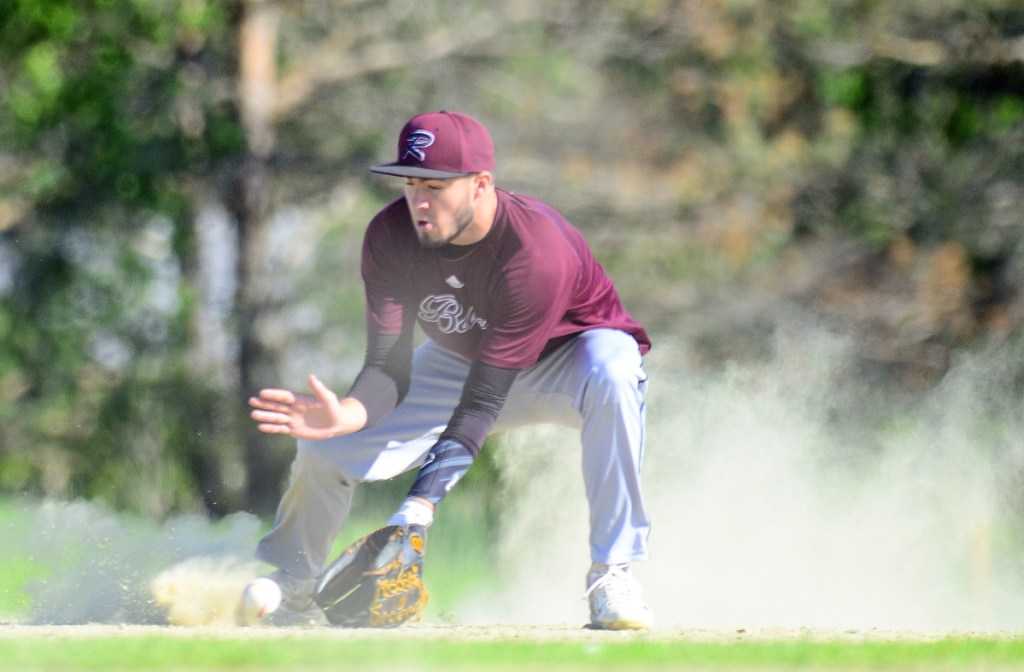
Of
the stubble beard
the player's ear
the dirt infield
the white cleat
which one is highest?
the player's ear

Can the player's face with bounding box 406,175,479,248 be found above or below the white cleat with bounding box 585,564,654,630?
above

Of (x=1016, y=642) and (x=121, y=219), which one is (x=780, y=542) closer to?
(x=1016, y=642)

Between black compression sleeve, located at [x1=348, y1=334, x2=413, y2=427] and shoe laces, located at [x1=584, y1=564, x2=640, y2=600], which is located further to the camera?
black compression sleeve, located at [x1=348, y1=334, x2=413, y2=427]

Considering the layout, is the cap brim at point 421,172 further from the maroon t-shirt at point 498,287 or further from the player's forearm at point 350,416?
the player's forearm at point 350,416

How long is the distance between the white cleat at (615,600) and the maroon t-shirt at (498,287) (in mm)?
852

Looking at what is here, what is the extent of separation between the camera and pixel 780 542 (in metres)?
8.45

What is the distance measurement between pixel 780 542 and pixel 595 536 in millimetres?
2864

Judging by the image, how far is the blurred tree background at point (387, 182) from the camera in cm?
1694

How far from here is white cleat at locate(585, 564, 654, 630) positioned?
5656 mm

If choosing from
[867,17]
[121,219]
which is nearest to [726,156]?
[867,17]

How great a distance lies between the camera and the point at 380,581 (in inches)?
218

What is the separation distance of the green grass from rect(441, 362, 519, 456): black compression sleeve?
907 millimetres

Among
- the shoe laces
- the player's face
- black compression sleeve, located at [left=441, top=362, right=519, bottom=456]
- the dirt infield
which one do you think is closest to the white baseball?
the dirt infield

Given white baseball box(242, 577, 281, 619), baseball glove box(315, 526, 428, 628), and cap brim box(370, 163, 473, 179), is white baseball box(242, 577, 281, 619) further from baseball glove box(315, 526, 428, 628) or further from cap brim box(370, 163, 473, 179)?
cap brim box(370, 163, 473, 179)
